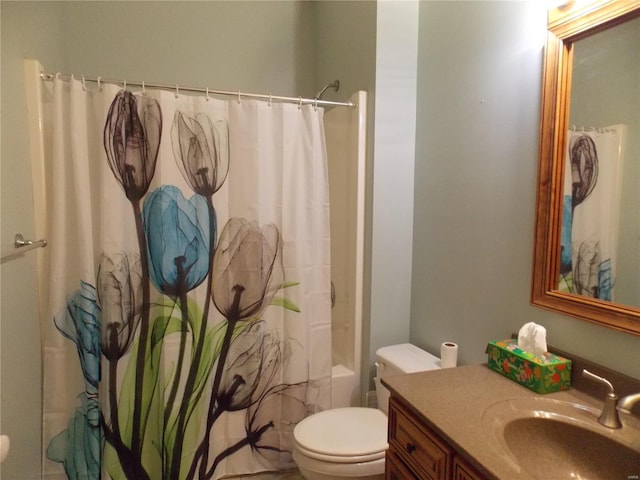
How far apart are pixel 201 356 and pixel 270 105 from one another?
46.8 inches

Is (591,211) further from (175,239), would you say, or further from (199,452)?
(199,452)

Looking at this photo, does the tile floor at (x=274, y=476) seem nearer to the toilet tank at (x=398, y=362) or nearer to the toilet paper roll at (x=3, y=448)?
the toilet tank at (x=398, y=362)

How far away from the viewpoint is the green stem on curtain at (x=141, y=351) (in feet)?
5.44

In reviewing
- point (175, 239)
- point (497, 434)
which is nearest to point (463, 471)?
point (497, 434)

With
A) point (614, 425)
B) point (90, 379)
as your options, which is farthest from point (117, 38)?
point (614, 425)

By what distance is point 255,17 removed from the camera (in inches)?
99.4

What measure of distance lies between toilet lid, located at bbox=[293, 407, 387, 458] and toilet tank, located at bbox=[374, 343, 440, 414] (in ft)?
0.29

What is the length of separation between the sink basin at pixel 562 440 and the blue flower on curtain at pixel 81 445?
157cm

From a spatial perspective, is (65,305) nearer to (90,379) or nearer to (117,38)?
(90,379)

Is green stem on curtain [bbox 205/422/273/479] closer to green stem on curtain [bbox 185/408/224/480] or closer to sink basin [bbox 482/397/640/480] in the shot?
green stem on curtain [bbox 185/408/224/480]

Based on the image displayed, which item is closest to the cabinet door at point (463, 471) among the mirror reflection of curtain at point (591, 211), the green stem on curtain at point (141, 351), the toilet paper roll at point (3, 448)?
the mirror reflection of curtain at point (591, 211)

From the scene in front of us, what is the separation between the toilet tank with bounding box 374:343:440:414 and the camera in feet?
5.40

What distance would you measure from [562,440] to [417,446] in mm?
358

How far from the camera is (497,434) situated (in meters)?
0.92
